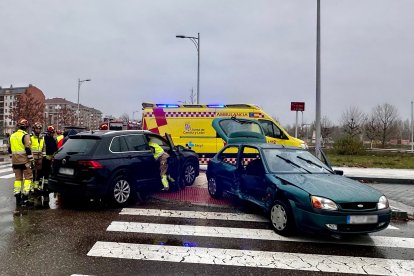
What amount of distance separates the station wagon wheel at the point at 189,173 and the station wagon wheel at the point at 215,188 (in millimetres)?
1420

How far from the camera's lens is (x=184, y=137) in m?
14.1

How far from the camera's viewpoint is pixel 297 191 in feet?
18.7

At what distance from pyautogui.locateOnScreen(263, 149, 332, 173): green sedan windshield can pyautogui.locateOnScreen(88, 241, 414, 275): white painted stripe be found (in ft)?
6.55

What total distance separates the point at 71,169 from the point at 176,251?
3.57m

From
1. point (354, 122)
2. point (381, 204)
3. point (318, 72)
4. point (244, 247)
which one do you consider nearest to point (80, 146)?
point (244, 247)

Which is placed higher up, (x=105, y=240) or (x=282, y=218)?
(x=282, y=218)

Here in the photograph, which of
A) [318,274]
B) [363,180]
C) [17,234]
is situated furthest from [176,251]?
[363,180]

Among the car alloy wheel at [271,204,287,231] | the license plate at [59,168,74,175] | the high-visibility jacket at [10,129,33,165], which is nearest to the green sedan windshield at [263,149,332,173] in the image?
the car alloy wheel at [271,204,287,231]

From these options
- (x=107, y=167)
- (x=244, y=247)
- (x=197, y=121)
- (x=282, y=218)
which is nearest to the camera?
(x=244, y=247)

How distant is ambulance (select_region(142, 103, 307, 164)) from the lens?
45.5 feet

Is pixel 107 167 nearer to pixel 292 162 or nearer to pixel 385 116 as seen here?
pixel 292 162

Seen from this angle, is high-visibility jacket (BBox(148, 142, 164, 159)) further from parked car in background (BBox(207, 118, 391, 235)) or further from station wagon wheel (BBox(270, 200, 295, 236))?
station wagon wheel (BBox(270, 200, 295, 236))

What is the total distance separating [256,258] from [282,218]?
4.08 ft

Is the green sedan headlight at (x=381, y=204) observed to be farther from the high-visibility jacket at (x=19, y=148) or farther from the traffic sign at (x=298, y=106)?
the traffic sign at (x=298, y=106)
